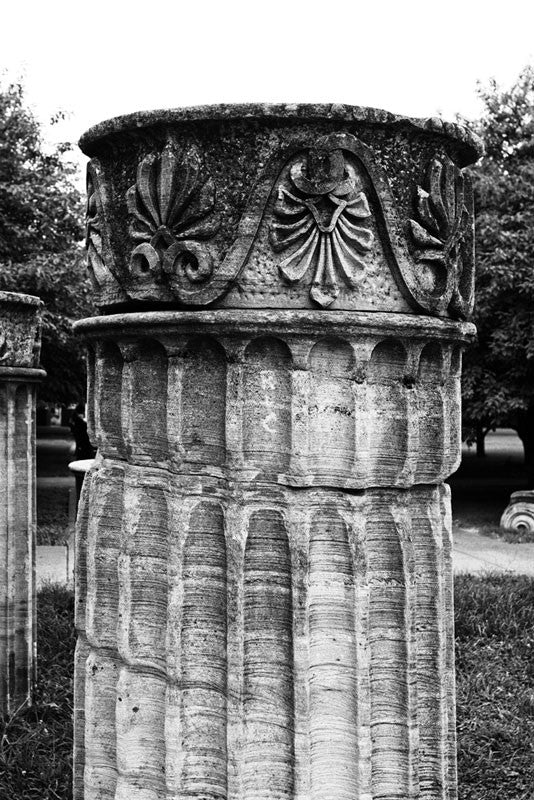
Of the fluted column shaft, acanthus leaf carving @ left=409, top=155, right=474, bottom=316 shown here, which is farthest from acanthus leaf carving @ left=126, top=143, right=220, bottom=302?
acanthus leaf carving @ left=409, top=155, right=474, bottom=316

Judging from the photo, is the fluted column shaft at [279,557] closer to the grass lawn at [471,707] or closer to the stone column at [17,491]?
the grass lawn at [471,707]

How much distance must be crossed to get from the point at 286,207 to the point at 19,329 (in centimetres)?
339

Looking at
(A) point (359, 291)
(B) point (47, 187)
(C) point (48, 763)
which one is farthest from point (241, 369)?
(B) point (47, 187)

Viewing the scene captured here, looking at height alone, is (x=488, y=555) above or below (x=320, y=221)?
below

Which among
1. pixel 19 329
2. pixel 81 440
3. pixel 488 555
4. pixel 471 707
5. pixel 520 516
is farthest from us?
pixel 520 516

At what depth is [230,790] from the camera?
2432mm

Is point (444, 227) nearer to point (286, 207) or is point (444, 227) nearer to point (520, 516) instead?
point (286, 207)

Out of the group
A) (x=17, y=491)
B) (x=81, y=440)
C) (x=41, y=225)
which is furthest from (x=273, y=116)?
(x=41, y=225)

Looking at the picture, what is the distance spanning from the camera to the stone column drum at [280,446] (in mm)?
2381

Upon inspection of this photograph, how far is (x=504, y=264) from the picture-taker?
14.0 meters

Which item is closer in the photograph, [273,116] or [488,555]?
[273,116]

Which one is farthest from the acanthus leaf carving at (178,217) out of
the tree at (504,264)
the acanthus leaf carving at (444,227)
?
the tree at (504,264)

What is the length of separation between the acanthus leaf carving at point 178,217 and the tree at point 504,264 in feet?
39.3

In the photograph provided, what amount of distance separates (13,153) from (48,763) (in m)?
11.9
